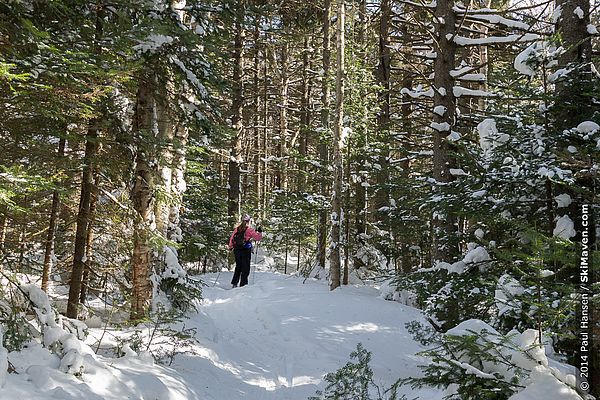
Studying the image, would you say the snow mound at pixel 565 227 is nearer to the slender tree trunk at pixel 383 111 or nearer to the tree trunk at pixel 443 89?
the tree trunk at pixel 443 89

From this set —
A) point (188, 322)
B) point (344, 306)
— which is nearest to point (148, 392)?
point (188, 322)

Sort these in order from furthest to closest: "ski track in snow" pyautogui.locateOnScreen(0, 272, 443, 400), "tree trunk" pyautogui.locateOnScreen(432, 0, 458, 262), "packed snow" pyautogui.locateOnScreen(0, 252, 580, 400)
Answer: "tree trunk" pyautogui.locateOnScreen(432, 0, 458, 262)
"ski track in snow" pyautogui.locateOnScreen(0, 272, 443, 400)
"packed snow" pyautogui.locateOnScreen(0, 252, 580, 400)

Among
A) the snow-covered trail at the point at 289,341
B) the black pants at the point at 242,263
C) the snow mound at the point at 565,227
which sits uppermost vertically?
the snow mound at the point at 565,227

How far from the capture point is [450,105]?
9078 millimetres

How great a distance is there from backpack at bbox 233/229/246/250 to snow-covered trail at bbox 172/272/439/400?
5.82 ft

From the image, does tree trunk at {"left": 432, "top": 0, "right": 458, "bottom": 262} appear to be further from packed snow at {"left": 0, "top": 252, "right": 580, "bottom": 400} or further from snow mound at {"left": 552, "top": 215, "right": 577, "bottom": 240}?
snow mound at {"left": 552, "top": 215, "right": 577, "bottom": 240}

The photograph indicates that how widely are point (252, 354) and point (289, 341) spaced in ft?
2.66

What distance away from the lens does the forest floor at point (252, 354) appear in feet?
14.2

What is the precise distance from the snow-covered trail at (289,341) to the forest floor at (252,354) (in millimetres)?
18

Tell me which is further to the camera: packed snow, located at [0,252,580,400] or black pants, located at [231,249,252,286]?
black pants, located at [231,249,252,286]

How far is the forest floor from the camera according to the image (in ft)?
14.2

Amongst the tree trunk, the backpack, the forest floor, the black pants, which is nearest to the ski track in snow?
the forest floor

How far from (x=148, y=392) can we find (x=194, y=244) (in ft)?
23.5

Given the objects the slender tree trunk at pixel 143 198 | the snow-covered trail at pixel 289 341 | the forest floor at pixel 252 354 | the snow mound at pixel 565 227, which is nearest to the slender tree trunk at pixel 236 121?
the forest floor at pixel 252 354
